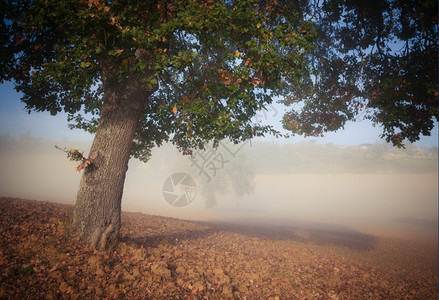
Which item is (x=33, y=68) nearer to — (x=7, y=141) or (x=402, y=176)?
(x=402, y=176)

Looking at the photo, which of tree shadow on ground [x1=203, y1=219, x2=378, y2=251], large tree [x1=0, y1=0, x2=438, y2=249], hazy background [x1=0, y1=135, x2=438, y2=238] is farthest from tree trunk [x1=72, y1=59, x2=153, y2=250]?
hazy background [x1=0, y1=135, x2=438, y2=238]

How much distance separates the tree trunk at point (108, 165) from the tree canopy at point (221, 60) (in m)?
0.58

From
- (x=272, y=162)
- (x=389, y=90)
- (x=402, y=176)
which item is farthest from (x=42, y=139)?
(x=402, y=176)

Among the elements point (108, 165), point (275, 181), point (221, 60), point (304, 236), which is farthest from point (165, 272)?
point (275, 181)

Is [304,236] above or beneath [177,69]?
beneath

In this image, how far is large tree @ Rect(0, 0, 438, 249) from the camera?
4.38 metres

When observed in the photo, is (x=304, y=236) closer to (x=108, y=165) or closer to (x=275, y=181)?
(x=108, y=165)

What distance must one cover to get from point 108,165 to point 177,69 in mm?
3477

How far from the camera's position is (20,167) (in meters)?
97.0

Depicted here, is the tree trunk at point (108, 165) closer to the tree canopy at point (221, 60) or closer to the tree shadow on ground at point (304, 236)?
the tree canopy at point (221, 60)

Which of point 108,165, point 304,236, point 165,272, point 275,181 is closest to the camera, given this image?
point 165,272

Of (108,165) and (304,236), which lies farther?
(304,236)

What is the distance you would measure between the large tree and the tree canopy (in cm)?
3

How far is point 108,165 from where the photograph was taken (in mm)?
5605
